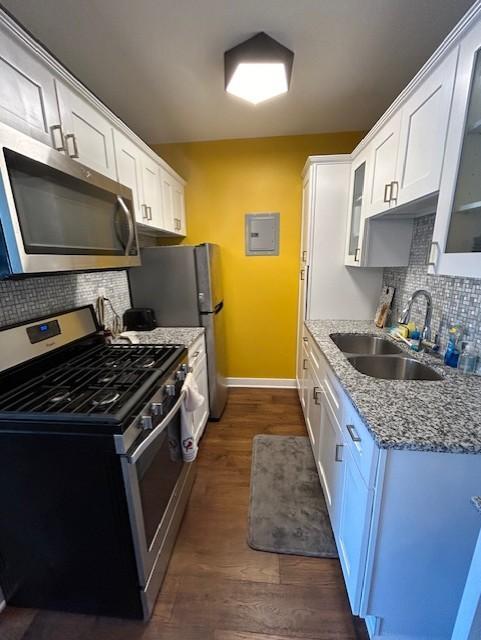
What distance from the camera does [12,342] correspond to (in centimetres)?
119

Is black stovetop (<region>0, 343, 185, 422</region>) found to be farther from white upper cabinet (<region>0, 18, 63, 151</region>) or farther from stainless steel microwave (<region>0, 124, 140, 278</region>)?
white upper cabinet (<region>0, 18, 63, 151</region>)

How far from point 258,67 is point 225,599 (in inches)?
106

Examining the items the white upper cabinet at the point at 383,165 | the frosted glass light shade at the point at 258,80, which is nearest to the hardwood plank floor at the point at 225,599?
the white upper cabinet at the point at 383,165

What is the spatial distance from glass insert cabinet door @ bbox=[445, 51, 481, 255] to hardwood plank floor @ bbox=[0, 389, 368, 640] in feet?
5.23

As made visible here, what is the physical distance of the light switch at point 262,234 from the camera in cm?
278

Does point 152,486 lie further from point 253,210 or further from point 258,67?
point 253,210

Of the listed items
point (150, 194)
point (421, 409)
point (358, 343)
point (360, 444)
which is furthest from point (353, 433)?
point (150, 194)

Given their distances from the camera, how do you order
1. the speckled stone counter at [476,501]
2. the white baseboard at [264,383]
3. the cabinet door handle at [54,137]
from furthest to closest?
the white baseboard at [264,383], the cabinet door handle at [54,137], the speckled stone counter at [476,501]

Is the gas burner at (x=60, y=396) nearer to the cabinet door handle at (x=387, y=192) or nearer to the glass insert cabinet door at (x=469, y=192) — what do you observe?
the glass insert cabinet door at (x=469, y=192)

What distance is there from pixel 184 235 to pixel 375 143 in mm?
1881

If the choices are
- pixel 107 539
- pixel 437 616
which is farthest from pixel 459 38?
pixel 107 539

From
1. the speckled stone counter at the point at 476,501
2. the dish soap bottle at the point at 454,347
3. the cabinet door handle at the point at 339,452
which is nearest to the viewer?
the speckled stone counter at the point at 476,501

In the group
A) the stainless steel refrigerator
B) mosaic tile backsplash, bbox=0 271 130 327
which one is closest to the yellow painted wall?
the stainless steel refrigerator

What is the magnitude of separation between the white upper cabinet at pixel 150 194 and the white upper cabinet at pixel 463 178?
5.70 feet
